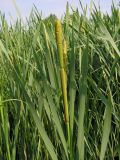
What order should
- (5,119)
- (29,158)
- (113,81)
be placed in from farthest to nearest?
(113,81)
(29,158)
(5,119)

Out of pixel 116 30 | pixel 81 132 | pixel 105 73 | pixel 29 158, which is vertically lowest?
pixel 29 158

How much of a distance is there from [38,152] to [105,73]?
367mm

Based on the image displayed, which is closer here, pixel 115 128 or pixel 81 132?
pixel 81 132

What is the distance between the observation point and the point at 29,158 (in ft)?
3.15

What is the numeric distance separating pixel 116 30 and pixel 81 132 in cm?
67

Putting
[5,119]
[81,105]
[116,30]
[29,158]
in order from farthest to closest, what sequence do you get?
[116,30], [29,158], [5,119], [81,105]

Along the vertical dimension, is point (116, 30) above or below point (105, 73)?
above

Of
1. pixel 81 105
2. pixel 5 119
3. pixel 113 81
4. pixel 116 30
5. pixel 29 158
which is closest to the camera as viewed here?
pixel 81 105

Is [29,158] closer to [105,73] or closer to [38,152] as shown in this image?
[38,152]

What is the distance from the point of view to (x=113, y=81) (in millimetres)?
1086

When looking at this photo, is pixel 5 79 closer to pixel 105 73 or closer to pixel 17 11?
pixel 17 11

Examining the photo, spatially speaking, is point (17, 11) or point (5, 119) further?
A: point (17, 11)

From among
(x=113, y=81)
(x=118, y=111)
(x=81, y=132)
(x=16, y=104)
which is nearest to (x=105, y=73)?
(x=113, y=81)

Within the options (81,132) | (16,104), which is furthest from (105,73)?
(81,132)
